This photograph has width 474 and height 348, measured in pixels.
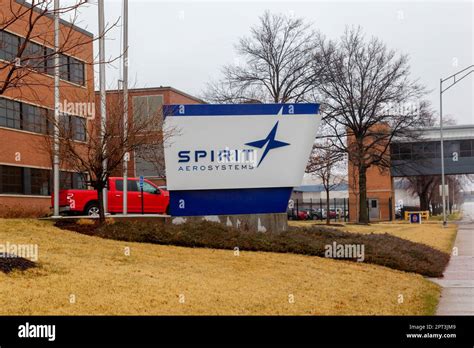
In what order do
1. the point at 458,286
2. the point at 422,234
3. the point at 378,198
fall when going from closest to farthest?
the point at 458,286 < the point at 422,234 < the point at 378,198

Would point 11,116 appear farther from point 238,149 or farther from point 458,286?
point 458,286

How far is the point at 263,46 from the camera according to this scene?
127 ft

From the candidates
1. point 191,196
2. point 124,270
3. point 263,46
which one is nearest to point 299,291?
point 124,270

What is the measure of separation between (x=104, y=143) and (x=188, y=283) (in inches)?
280

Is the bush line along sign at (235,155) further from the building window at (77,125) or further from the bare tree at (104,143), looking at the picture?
the building window at (77,125)

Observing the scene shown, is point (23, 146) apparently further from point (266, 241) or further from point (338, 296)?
point (338, 296)

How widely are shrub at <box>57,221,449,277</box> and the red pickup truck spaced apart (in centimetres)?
452

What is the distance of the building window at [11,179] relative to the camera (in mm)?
→ 31266

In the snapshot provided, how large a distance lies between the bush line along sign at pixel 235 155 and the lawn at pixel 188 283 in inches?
129

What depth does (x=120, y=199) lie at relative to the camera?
23062mm

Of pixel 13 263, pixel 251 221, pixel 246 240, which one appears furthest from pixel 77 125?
pixel 13 263

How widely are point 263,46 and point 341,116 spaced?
8609 millimetres

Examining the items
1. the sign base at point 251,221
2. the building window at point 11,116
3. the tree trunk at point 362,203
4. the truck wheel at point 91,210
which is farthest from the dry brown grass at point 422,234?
the building window at point 11,116
